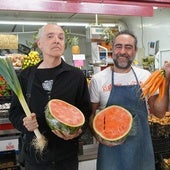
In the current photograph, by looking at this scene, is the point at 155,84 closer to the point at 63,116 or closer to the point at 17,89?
the point at 63,116

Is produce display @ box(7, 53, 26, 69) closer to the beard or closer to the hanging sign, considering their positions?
the hanging sign

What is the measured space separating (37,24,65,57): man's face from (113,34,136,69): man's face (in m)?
0.40

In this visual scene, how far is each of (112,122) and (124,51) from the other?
1.65 ft

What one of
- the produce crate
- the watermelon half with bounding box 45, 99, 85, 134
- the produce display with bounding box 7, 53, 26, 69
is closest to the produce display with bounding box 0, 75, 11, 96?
the produce display with bounding box 7, 53, 26, 69

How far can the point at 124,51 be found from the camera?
191cm

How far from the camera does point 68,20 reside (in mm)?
10531

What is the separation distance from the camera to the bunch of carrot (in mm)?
1858

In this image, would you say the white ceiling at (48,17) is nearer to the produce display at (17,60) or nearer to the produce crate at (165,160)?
the produce display at (17,60)

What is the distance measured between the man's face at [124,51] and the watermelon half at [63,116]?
18.8 inches

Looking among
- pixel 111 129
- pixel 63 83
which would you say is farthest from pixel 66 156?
pixel 63 83

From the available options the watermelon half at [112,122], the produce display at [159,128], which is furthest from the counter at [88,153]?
the watermelon half at [112,122]

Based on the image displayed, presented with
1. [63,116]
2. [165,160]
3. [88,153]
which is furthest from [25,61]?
[165,160]

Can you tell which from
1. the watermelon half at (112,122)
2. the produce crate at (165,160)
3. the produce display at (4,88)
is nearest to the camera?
the watermelon half at (112,122)

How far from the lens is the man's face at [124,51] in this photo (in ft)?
6.26
